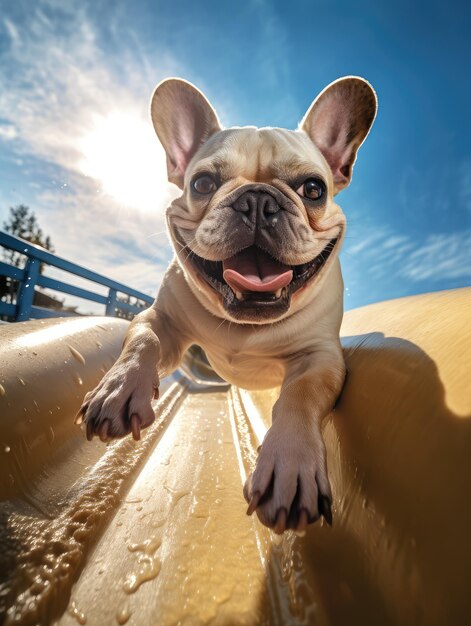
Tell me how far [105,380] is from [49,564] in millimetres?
524

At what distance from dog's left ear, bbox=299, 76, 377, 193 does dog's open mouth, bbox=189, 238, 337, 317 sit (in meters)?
0.72

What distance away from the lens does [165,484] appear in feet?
4.69

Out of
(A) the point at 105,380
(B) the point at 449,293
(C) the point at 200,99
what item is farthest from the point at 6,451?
(C) the point at 200,99

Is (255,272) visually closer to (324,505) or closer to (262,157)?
(262,157)

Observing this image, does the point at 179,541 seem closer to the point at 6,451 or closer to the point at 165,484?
the point at 165,484

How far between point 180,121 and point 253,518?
2.05 m

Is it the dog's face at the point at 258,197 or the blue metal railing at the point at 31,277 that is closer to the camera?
the dog's face at the point at 258,197

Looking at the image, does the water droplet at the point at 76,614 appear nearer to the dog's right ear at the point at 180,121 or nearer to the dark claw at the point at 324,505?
the dark claw at the point at 324,505

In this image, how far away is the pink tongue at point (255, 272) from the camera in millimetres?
1346

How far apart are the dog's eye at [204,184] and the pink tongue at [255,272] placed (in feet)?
1.45

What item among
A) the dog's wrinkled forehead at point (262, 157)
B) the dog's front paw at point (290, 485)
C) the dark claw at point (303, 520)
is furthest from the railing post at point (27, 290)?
the dark claw at point (303, 520)

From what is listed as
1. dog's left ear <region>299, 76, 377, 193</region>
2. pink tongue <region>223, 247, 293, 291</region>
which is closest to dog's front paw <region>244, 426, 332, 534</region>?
pink tongue <region>223, 247, 293, 291</region>

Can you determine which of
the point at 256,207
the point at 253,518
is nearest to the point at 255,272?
the point at 256,207

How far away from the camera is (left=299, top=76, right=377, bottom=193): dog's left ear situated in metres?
1.78
